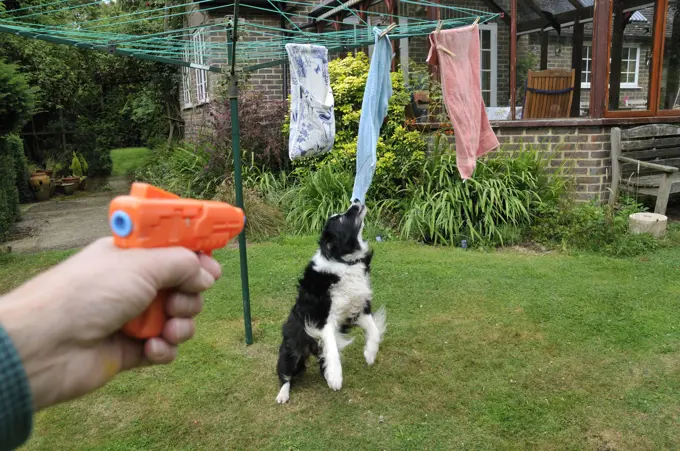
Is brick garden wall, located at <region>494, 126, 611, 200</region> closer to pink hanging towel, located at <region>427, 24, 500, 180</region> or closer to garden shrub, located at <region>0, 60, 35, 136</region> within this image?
pink hanging towel, located at <region>427, 24, 500, 180</region>

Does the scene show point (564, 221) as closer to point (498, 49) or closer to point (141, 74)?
point (498, 49)

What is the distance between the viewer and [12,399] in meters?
0.79

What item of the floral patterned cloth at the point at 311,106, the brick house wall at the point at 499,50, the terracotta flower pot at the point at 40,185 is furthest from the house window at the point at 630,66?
the terracotta flower pot at the point at 40,185

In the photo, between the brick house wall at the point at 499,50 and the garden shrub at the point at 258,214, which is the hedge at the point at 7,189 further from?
the brick house wall at the point at 499,50

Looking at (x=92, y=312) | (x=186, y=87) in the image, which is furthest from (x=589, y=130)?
(x=186, y=87)

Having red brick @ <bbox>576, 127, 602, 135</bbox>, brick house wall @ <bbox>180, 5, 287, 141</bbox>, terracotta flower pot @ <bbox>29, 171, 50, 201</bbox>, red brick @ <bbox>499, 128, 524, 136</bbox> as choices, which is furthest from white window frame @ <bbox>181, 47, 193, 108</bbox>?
red brick @ <bbox>576, 127, 602, 135</bbox>

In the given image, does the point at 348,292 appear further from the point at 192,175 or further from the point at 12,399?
the point at 192,175

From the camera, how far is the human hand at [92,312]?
2.82 feet

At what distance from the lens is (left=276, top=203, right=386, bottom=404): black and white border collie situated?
320cm

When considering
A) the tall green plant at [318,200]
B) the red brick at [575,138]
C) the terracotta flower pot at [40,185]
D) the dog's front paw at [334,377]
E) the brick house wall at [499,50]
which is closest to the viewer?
the dog's front paw at [334,377]

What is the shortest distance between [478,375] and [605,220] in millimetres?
3923

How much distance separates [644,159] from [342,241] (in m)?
6.15

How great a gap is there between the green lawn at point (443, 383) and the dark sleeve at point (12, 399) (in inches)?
87.0

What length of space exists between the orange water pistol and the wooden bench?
7.14 meters
